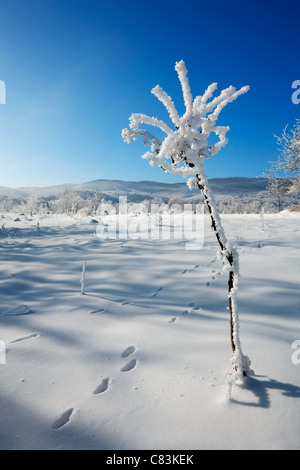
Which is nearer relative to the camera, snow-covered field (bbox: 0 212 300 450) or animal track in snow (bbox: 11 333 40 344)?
snow-covered field (bbox: 0 212 300 450)

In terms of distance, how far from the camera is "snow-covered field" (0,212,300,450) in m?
1.40

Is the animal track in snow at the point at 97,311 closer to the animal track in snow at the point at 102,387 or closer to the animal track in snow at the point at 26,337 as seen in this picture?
the animal track in snow at the point at 26,337

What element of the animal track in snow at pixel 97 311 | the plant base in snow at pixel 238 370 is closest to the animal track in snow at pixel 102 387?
the plant base in snow at pixel 238 370

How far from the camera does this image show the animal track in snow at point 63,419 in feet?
4.88

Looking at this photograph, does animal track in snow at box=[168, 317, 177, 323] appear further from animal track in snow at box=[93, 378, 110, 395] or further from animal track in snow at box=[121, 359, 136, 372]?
animal track in snow at box=[93, 378, 110, 395]

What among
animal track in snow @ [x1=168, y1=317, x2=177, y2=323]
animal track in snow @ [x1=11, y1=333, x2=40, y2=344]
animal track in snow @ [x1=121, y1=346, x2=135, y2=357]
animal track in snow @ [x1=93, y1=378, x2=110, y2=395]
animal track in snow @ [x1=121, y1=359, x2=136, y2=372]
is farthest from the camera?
animal track in snow @ [x1=168, y1=317, x2=177, y2=323]


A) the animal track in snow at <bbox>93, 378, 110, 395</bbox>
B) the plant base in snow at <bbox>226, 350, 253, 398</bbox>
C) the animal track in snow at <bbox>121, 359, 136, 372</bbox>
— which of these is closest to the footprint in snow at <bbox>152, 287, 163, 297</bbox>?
the animal track in snow at <bbox>121, 359, 136, 372</bbox>

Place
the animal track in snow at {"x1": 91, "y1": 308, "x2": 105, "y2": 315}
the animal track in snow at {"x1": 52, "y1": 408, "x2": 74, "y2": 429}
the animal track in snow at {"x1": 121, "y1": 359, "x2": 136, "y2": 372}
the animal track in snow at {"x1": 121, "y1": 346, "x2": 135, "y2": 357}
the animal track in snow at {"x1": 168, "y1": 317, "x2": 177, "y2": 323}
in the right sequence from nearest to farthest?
the animal track in snow at {"x1": 52, "y1": 408, "x2": 74, "y2": 429} < the animal track in snow at {"x1": 121, "y1": 359, "x2": 136, "y2": 372} < the animal track in snow at {"x1": 121, "y1": 346, "x2": 135, "y2": 357} < the animal track in snow at {"x1": 168, "y1": 317, "x2": 177, "y2": 323} < the animal track in snow at {"x1": 91, "y1": 308, "x2": 105, "y2": 315}

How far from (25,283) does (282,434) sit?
13.6 feet

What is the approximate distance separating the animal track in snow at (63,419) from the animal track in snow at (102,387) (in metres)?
0.20

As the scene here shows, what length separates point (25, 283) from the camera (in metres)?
4.31
